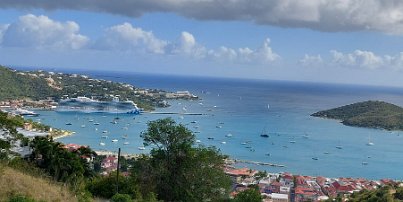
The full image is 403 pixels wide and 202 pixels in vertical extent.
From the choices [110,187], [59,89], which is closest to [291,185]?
[110,187]

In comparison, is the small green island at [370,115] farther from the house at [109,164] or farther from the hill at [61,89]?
A: the house at [109,164]

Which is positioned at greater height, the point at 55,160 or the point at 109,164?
the point at 55,160

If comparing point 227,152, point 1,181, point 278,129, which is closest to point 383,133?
point 278,129

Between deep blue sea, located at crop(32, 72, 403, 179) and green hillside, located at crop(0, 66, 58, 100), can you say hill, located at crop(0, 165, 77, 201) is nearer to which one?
deep blue sea, located at crop(32, 72, 403, 179)

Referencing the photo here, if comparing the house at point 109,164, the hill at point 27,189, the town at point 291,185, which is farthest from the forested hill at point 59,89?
the hill at point 27,189

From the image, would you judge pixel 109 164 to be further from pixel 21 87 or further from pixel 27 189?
pixel 21 87

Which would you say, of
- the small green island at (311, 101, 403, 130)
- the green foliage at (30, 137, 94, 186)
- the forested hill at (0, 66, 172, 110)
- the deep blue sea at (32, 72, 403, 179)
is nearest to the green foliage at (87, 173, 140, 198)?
the green foliage at (30, 137, 94, 186)

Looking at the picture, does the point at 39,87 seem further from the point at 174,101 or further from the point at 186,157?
the point at 186,157
